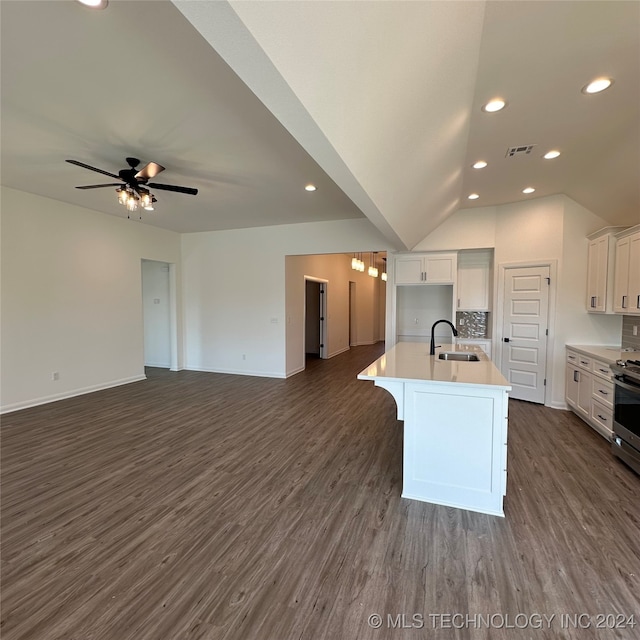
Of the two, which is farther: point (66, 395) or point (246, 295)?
point (246, 295)

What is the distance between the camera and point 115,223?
5680 mm

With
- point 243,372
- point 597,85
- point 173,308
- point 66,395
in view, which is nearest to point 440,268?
point 597,85

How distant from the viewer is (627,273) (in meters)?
3.64

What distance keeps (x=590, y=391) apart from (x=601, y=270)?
152 cm

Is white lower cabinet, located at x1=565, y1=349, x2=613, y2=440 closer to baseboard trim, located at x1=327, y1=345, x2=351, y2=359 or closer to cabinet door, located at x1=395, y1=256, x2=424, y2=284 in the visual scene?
cabinet door, located at x1=395, y1=256, x2=424, y2=284

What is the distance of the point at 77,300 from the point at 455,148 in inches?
220

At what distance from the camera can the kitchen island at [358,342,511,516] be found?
2.31m

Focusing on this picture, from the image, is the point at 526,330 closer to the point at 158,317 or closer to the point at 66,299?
the point at 66,299

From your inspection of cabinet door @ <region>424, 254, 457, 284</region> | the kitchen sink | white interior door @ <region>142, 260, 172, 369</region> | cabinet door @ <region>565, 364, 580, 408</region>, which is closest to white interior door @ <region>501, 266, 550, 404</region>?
cabinet door @ <region>565, 364, 580, 408</region>

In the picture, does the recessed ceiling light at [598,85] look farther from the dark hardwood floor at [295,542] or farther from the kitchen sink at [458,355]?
the dark hardwood floor at [295,542]

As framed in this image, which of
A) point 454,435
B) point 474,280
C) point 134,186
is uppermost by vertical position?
point 134,186

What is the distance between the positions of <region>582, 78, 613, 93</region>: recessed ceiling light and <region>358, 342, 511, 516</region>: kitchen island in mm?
2121

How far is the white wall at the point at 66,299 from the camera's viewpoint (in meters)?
4.39

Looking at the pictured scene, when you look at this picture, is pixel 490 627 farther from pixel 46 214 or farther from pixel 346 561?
pixel 46 214
